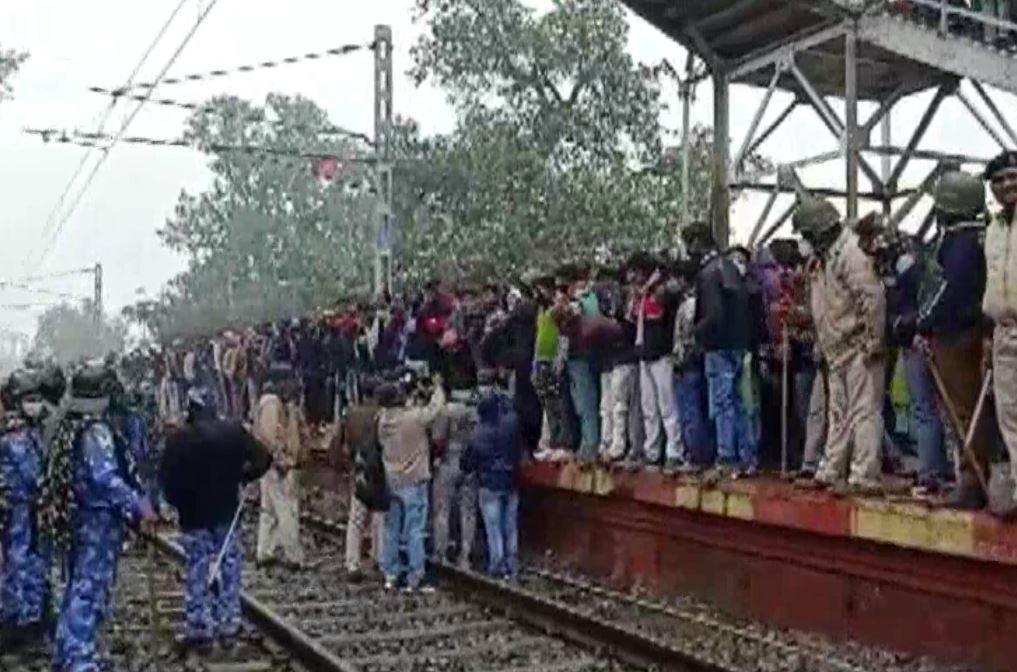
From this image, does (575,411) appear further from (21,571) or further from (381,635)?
(21,571)

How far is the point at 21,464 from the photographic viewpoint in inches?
414

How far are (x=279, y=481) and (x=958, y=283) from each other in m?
8.13

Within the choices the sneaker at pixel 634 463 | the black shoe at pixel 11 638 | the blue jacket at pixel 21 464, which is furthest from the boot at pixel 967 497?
the black shoe at pixel 11 638

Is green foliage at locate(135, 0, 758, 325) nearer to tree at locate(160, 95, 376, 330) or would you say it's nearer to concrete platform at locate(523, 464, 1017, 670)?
concrete platform at locate(523, 464, 1017, 670)

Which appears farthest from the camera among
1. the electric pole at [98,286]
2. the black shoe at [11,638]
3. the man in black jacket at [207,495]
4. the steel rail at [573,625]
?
the electric pole at [98,286]

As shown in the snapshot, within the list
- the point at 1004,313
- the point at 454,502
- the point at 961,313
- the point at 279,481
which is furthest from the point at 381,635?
the point at 1004,313

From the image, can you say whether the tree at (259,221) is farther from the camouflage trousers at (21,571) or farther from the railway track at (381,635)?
the camouflage trousers at (21,571)

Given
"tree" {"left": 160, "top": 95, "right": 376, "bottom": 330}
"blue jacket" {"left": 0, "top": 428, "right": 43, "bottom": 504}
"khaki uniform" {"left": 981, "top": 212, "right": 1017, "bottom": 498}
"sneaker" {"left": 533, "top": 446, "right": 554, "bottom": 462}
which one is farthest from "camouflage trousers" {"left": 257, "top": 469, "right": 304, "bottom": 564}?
"tree" {"left": 160, "top": 95, "right": 376, "bottom": 330}

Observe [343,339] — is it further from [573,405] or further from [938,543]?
[938,543]

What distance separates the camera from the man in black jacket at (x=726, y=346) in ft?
36.8

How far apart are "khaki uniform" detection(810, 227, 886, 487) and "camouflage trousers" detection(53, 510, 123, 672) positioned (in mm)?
4610

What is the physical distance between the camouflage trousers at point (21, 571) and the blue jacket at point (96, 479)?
5.69 feet

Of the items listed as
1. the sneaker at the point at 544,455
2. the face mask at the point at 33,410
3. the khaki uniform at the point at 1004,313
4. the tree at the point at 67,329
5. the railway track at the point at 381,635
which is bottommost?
the railway track at the point at 381,635

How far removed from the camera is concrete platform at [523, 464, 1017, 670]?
8797 mm
